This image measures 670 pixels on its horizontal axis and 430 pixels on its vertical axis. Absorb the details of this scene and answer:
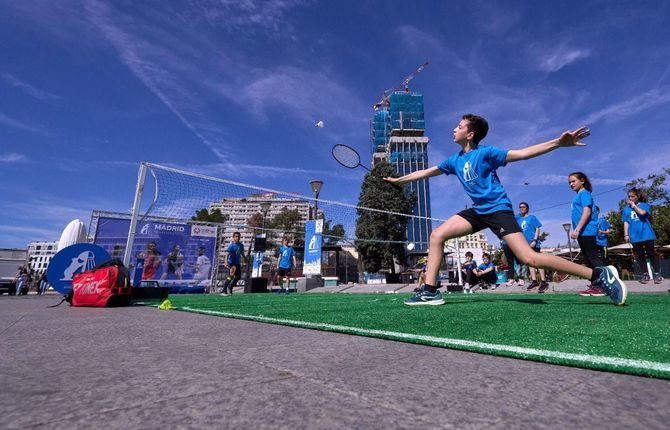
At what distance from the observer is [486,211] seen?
4.11 metres

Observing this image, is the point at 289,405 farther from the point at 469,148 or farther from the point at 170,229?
the point at 170,229

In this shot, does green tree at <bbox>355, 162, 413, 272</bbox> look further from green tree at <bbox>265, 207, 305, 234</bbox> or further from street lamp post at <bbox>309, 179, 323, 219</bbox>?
street lamp post at <bbox>309, 179, 323, 219</bbox>

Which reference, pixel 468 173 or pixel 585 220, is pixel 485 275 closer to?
pixel 585 220

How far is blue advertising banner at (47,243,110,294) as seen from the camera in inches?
303

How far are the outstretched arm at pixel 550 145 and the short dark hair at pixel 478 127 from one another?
66cm

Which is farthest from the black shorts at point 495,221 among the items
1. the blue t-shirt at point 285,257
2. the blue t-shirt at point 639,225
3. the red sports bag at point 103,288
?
the blue t-shirt at point 285,257

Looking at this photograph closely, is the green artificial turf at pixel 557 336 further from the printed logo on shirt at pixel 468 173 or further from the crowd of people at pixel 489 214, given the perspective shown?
the printed logo on shirt at pixel 468 173

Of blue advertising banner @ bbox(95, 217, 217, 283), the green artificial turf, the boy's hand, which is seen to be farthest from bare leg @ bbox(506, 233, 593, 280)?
blue advertising banner @ bbox(95, 217, 217, 283)

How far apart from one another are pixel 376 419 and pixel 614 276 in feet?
13.5

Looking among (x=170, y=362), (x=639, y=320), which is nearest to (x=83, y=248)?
(x=170, y=362)

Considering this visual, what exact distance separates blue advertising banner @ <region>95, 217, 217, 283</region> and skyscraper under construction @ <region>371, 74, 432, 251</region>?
63505mm

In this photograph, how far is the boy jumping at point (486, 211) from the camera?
3.68 m

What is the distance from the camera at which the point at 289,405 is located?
3.20 feet

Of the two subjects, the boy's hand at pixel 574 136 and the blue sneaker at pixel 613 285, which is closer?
the boy's hand at pixel 574 136
